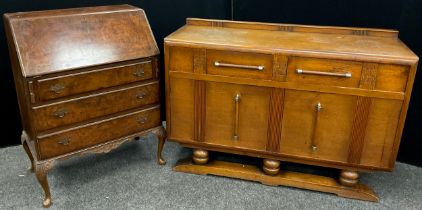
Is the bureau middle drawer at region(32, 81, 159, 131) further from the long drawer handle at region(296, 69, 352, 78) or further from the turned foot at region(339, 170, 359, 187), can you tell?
the turned foot at region(339, 170, 359, 187)

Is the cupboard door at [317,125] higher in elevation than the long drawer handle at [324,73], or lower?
lower

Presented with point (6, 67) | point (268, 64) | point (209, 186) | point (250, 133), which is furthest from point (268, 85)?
point (6, 67)

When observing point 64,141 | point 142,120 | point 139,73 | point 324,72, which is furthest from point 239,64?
point 64,141

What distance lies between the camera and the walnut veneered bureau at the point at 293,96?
1.90 metres

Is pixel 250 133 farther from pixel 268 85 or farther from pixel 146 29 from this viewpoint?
pixel 146 29

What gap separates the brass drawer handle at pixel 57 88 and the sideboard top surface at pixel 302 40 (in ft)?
1.96

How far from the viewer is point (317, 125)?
2.05 metres

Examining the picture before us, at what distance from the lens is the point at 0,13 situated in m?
2.35

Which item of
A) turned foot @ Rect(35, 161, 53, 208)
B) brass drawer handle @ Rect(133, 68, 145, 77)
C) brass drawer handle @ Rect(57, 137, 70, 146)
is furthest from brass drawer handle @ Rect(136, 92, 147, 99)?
turned foot @ Rect(35, 161, 53, 208)

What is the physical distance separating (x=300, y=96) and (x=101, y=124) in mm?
1096

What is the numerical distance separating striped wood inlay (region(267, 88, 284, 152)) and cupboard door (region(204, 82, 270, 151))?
0.02m

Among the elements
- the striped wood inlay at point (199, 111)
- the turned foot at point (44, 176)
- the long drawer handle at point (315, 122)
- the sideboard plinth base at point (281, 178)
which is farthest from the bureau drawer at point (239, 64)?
the turned foot at point (44, 176)

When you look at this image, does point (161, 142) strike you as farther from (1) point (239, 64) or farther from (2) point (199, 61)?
(1) point (239, 64)

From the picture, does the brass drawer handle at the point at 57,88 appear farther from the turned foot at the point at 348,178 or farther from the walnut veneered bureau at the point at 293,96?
the turned foot at the point at 348,178
